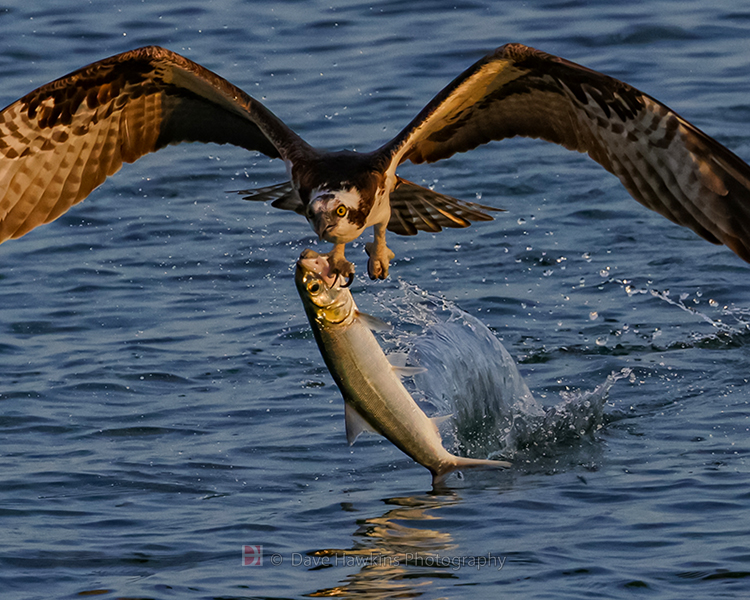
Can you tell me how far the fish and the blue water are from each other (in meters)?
0.60

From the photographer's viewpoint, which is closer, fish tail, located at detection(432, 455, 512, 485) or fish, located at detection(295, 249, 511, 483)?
fish, located at detection(295, 249, 511, 483)

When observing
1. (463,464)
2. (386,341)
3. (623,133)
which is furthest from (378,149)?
(386,341)

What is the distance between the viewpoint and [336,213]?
6.48 m

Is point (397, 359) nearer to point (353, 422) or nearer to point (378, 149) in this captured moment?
point (353, 422)

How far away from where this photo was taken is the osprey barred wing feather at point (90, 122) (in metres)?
6.98

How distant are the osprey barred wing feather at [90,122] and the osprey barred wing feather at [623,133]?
108 centimetres

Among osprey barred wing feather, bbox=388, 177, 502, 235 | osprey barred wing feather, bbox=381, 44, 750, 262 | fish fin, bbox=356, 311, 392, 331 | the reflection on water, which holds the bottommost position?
the reflection on water

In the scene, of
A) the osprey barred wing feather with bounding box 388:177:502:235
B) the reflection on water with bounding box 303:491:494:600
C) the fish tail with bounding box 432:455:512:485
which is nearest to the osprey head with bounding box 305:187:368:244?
the osprey barred wing feather with bounding box 388:177:502:235

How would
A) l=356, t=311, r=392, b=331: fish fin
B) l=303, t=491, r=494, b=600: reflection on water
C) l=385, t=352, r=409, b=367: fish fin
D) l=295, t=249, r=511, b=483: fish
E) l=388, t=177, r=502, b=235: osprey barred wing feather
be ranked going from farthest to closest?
l=388, t=177, r=502, b=235: osprey barred wing feather
l=385, t=352, r=409, b=367: fish fin
l=303, t=491, r=494, b=600: reflection on water
l=356, t=311, r=392, b=331: fish fin
l=295, t=249, r=511, b=483: fish

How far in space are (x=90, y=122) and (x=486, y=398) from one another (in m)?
3.00

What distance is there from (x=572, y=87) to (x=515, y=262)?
4236 millimetres

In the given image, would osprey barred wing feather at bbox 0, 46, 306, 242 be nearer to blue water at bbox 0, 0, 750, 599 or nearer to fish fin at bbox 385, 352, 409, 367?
fish fin at bbox 385, 352, 409, 367

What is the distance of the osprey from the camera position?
6.53 m

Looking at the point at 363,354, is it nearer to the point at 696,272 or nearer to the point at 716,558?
the point at 716,558
